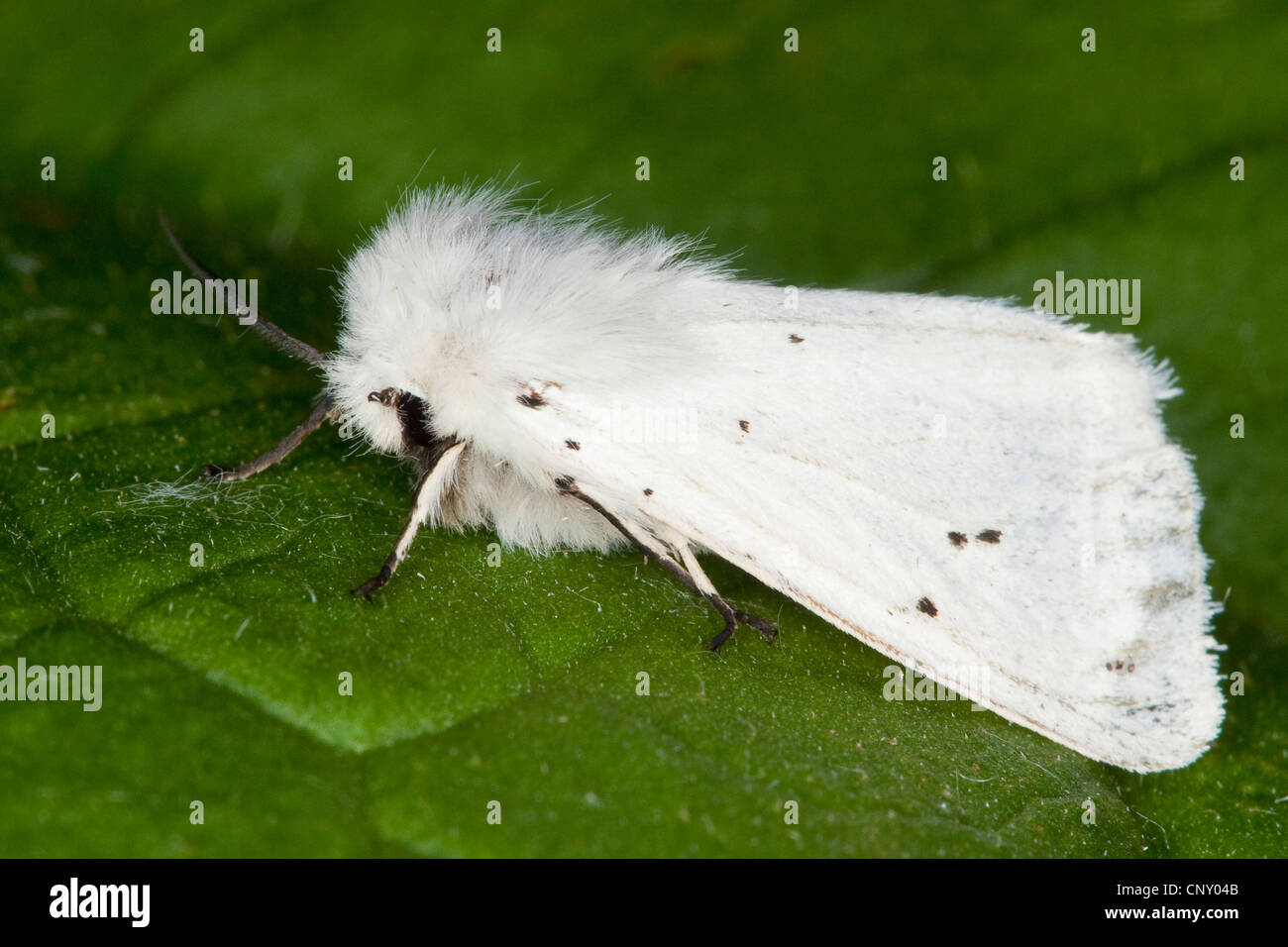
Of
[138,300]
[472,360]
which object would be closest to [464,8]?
[138,300]

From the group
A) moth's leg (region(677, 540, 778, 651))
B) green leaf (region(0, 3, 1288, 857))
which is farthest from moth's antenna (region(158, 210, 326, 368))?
moth's leg (region(677, 540, 778, 651))

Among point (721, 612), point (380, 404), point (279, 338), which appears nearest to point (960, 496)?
point (721, 612)

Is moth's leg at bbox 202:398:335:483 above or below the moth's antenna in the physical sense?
below

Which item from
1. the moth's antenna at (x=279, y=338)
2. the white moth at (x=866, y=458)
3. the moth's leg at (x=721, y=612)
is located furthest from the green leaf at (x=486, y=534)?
the moth's antenna at (x=279, y=338)

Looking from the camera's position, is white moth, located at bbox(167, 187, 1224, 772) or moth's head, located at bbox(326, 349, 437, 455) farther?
moth's head, located at bbox(326, 349, 437, 455)

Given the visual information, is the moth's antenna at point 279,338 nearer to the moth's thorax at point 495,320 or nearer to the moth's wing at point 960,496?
the moth's thorax at point 495,320

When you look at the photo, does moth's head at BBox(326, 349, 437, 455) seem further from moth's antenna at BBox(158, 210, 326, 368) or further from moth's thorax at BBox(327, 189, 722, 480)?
moth's antenna at BBox(158, 210, 326, 368)
